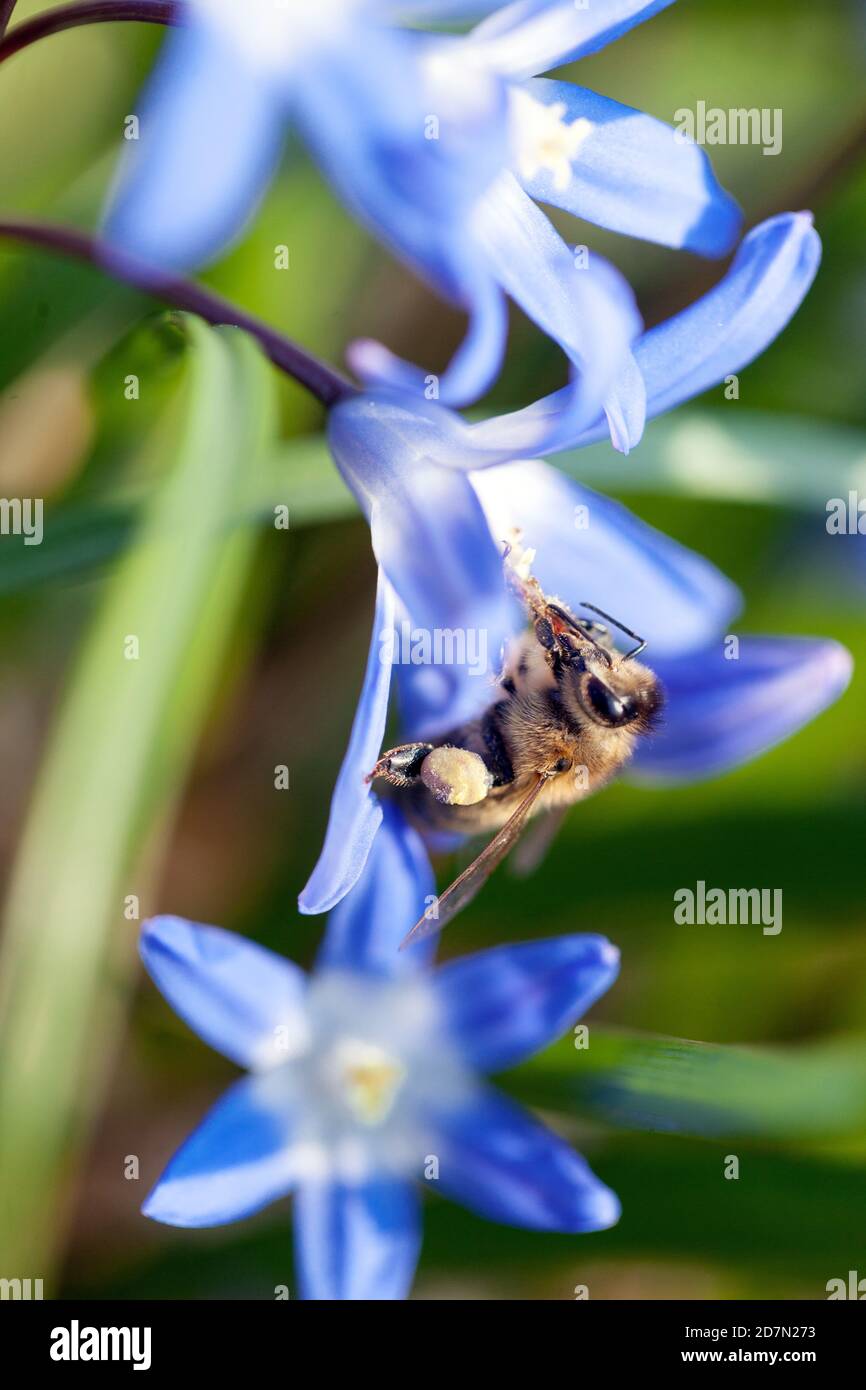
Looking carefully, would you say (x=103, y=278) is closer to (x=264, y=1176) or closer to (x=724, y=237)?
(x=724, y=237)

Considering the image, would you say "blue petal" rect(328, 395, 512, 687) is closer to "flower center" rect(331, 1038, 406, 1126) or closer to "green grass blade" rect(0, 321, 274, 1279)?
"green grass blade" rect(0, 321, 274, 1279)

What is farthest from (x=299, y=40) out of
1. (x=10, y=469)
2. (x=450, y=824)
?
(x=10, y=469)

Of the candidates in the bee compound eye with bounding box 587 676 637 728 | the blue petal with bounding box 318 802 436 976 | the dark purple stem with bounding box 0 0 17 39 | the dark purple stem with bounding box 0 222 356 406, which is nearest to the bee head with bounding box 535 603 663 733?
the bee compound eye with bounding box 587 676 637 728

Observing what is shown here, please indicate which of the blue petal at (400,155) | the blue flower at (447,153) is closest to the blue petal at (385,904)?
the blue flower at (447,153)

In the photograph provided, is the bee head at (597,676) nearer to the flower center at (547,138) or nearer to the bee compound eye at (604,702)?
the bee compound eye at (604,702)

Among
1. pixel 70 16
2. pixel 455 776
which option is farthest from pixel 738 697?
pixel 70 16

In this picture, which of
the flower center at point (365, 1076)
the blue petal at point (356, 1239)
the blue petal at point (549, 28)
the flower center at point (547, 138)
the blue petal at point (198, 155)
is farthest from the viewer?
the flower center at point (365, 1076)
